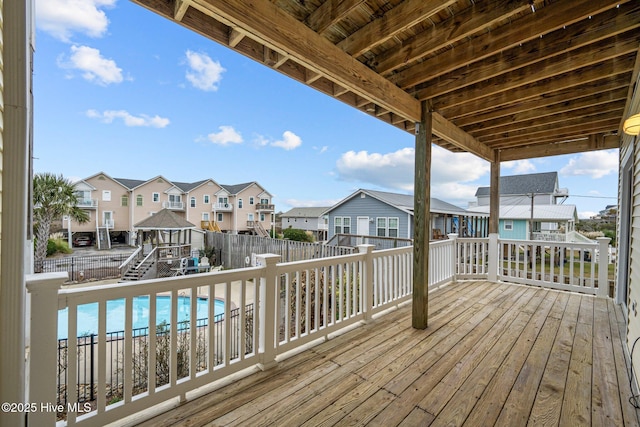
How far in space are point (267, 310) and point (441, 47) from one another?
251cm

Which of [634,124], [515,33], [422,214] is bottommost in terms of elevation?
[422,214]

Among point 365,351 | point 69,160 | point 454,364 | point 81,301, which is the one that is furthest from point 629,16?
point 69,160

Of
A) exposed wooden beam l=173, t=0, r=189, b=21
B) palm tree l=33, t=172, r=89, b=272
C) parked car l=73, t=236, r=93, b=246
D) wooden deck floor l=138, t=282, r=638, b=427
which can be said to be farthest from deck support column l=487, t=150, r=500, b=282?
parked car l=73, t=236, r=93, b=246

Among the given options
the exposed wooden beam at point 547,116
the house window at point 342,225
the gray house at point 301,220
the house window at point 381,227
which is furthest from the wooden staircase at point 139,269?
the gray house at point 301,220

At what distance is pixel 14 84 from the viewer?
1.10 metres

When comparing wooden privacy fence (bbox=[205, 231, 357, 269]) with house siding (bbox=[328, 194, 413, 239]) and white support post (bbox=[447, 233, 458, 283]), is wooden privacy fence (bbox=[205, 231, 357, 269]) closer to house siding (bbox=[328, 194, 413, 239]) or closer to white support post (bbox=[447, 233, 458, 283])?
white support post (bbox=[447, 233, 458, 283])

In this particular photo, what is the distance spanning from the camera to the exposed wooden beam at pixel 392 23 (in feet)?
5.84

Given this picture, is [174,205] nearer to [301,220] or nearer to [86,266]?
[301,220]

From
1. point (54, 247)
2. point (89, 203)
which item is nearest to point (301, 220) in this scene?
point (89, 203)

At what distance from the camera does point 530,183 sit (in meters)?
17.8

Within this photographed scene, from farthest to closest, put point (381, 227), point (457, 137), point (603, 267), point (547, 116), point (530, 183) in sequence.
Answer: point (530, 183)
point (381, 227)
point (603, 267)
point (457, 137)
point (547, 116)

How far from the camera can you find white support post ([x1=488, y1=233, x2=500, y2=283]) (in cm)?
529

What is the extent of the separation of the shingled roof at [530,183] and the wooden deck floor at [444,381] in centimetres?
1726

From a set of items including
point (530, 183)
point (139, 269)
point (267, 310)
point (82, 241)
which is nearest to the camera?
point (267, 310)
